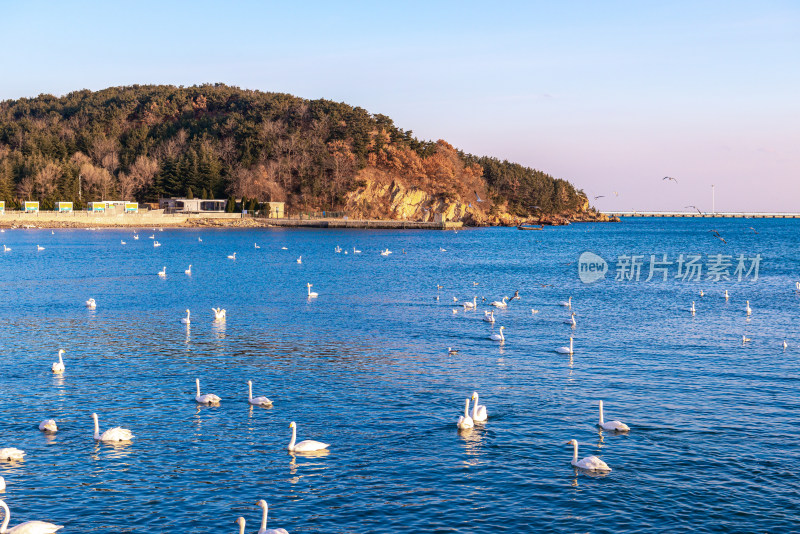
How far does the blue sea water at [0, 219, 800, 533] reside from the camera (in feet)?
53.8

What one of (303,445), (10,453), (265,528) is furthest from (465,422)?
(10,453)

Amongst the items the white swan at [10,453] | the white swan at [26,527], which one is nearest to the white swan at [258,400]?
the white swan at [10,453]

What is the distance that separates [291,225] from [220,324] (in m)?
124

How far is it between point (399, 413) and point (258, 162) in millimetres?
160071

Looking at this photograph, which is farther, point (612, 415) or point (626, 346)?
point (626, 346)

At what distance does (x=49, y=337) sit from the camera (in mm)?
34906

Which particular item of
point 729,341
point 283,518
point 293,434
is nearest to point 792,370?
point 729,341

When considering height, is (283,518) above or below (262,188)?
below

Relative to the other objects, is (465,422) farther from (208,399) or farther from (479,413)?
(208,399)

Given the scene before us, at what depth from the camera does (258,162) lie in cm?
17650

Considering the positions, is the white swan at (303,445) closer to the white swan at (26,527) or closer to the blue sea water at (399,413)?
the blue sea water at (399,413)

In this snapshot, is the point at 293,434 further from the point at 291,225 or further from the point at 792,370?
the point at 291,225

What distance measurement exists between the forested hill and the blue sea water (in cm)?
12038

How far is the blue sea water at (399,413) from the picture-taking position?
16.4 m
